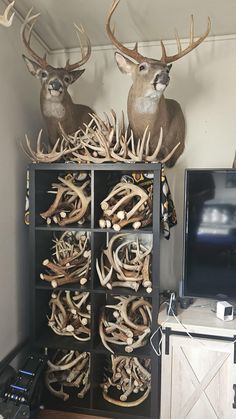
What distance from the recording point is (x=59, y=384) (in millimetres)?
2068

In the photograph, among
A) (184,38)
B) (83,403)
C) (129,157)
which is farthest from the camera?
(184,38)

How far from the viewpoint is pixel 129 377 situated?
6.66 ft

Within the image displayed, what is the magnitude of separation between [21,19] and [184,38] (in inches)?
42.9

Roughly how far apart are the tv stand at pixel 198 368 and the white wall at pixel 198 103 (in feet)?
1.75

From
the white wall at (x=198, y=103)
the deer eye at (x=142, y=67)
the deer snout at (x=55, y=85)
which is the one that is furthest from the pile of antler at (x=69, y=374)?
the deer eye at (x=142, y=67)

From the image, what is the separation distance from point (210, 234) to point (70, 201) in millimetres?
892

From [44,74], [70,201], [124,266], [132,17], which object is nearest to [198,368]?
[124,266]

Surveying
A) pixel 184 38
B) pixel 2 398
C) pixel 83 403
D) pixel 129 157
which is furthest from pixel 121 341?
pixel 184 38

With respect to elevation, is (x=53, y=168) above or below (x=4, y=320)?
above

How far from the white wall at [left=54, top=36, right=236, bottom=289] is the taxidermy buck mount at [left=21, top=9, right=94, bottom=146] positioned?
378mm

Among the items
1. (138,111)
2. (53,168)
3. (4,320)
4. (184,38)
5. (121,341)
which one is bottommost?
(121,341)

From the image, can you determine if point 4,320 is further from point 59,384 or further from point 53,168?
point 53,168

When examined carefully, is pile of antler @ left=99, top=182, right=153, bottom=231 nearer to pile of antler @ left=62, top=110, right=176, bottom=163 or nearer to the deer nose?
pile of antler @ left=62, top=110, right=176, bottom=163

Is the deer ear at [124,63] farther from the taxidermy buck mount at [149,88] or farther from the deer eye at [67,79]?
the deer eye at [67,79]
